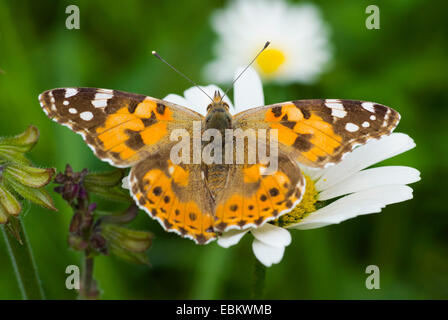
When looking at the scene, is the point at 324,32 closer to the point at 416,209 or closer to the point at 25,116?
the point at 416,209

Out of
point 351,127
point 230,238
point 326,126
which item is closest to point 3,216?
point 230,238

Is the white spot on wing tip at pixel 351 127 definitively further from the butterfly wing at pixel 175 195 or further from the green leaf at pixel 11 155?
the green leaf at pixel 11 155

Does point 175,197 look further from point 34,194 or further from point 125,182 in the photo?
point 34,194

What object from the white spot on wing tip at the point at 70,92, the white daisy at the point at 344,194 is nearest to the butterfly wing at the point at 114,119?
the white spot on wing tip at the point at 70,92

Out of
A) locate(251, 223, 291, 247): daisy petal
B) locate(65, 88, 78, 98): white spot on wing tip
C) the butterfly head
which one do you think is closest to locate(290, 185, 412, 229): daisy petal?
locate(251, 223, 291, 247): daisy petal

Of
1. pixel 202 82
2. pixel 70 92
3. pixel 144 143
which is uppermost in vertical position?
pixel 202 82

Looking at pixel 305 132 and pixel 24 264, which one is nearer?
pixel 24 264

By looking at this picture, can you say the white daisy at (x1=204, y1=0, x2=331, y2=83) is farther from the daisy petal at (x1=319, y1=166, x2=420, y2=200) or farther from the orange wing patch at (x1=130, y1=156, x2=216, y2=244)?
the orange wing patch at (x1=130, y1=156, x2=216, y2=244)
